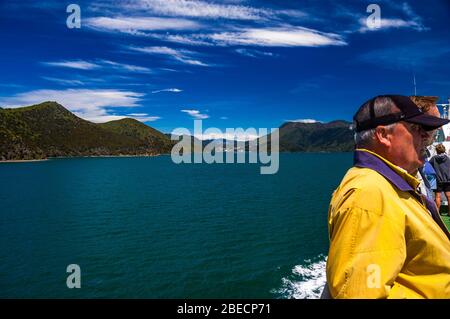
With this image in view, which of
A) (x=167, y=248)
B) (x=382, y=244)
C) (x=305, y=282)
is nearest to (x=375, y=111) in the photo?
(x=382, y=244)

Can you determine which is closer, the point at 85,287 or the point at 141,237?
the point at 85,287

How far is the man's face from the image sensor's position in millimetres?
2391

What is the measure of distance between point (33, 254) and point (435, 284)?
34.8m

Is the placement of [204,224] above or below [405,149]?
below

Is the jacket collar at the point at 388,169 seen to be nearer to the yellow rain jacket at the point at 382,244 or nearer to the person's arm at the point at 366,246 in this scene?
Answer: the yellow rain jacket at the point at 382,244

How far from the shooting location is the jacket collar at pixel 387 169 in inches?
86.0

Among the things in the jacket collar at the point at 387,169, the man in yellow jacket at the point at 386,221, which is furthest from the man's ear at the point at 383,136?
the jacket collar at the point at 387,169

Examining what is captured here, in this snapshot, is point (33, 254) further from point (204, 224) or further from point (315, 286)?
point (315, 286)

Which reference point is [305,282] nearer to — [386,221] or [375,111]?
[375,111]

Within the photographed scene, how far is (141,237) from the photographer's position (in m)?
35.0

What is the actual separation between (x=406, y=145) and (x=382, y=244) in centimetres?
81

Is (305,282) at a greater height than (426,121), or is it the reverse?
(426,121)

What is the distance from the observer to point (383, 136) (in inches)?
94.5
